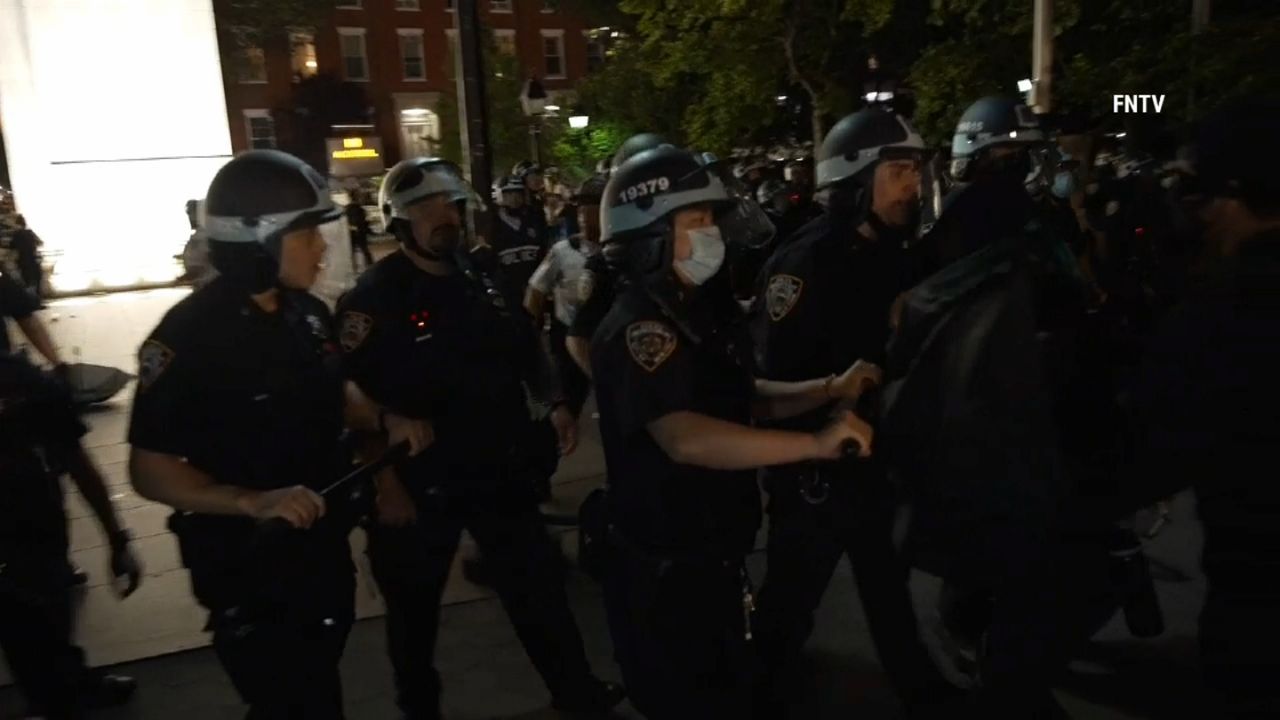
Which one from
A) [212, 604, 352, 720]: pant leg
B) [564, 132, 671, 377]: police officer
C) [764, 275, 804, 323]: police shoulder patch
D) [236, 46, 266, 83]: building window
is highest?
[236, 46, 266, 83]: building window

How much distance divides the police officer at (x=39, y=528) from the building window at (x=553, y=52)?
5426 cm

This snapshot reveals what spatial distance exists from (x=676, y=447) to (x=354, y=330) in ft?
4.68

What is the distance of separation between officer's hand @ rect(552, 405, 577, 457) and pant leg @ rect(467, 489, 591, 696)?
0.40 meters

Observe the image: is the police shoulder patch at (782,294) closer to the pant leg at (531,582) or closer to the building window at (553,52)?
the pant leg at (531,582)

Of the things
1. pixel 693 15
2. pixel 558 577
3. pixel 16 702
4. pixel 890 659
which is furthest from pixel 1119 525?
pixel 693 15

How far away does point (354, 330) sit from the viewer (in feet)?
10.9

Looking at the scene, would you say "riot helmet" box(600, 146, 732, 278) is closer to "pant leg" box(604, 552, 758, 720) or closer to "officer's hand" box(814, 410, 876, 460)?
"officer's hand" box(814, 410, 876, 460)

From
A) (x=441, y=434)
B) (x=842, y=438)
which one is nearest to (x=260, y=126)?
(x=441, y=434)

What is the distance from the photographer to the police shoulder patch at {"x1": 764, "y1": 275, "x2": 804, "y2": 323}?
10.4ft

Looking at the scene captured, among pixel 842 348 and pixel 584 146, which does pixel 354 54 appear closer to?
pixel 584 146

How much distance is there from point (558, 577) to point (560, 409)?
0.69 metres

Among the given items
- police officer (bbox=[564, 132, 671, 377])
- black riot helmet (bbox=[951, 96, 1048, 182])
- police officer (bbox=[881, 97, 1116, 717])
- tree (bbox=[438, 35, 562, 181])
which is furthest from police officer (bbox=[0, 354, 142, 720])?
tree (bbox=[438, 35, 562, 181])

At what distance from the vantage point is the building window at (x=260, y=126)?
49.4 meters

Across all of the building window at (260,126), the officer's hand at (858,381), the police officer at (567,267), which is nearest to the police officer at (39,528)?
the officer's hand at (858,381)
